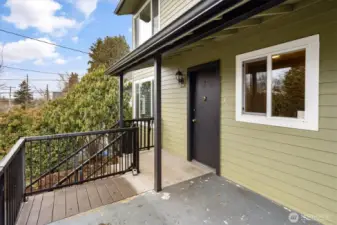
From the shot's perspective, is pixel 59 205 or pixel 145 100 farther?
pixel 145 100

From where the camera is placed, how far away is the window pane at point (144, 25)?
6.11 metres

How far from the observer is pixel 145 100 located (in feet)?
21.0

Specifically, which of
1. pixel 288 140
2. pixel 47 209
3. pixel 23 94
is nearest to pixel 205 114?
pixel 288 140

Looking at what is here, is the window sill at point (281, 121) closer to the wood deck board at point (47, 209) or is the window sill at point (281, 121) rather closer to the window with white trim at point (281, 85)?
the window with white trim at point (281, 85)

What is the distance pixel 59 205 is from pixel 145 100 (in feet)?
13.9

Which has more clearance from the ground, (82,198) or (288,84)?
(288,84)

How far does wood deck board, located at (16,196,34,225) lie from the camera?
2224mm

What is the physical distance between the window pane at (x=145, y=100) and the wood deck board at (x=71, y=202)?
3.47 m

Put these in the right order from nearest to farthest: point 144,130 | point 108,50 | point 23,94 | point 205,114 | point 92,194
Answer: point 92,194 < point 205,114 < point 144,130 < point 108,50 < point 23,94

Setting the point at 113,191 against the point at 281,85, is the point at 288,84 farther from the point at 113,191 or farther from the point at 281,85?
the point at 113,191

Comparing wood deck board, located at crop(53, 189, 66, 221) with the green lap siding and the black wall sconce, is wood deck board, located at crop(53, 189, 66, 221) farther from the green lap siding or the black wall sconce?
the black wall sconce

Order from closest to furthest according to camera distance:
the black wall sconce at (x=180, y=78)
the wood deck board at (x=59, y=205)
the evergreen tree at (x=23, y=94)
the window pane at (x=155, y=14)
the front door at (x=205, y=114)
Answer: the wood deck board at (x=59, y=205) → the front door at (x=205, y=114) → the black wall sconce at (x=180, y=78) → the window pane at (x=155, y=14) → the evergreen tree at (x=23, y=94)

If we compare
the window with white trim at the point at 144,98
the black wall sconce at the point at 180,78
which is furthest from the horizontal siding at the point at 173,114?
the window with white trim at the point at 144,98

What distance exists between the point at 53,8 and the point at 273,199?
586 inches
